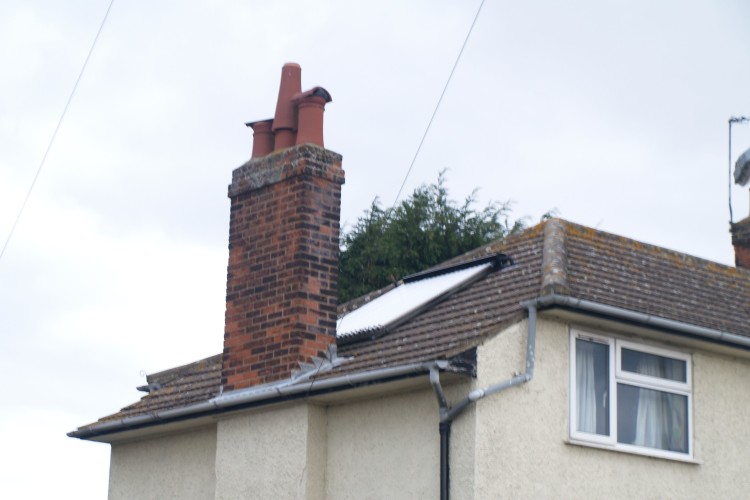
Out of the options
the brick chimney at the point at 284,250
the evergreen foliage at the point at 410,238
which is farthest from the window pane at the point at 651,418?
Answer: the evergreen foliage at the point at 410,238

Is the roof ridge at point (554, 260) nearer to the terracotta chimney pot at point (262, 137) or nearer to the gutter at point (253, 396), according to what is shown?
the gutter at point (253, 396)

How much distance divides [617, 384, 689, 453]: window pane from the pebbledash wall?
152 millimetres

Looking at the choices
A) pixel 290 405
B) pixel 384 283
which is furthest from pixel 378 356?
pixel 384 283

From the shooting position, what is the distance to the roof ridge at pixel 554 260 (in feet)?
37.1

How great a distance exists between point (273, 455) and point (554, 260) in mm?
3189

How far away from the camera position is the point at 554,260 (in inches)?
483

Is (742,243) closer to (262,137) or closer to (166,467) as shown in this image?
(262,137)

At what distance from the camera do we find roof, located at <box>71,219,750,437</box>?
11.6 metres

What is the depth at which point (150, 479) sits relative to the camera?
14.2m

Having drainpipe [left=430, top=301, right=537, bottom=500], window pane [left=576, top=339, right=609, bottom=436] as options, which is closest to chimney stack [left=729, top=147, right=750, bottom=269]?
window pane [left=576, top=339, right=609, bottom=436]

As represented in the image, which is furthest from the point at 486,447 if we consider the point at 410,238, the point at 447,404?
the point at 410,238

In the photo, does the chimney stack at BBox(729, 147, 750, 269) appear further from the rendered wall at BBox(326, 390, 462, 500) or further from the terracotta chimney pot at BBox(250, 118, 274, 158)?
the rendered wall at BBox(326, 390, 462, 500)

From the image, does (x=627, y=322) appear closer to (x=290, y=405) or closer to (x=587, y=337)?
(x=587, y=337)

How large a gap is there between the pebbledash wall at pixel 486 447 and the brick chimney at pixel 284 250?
24.8 inches
